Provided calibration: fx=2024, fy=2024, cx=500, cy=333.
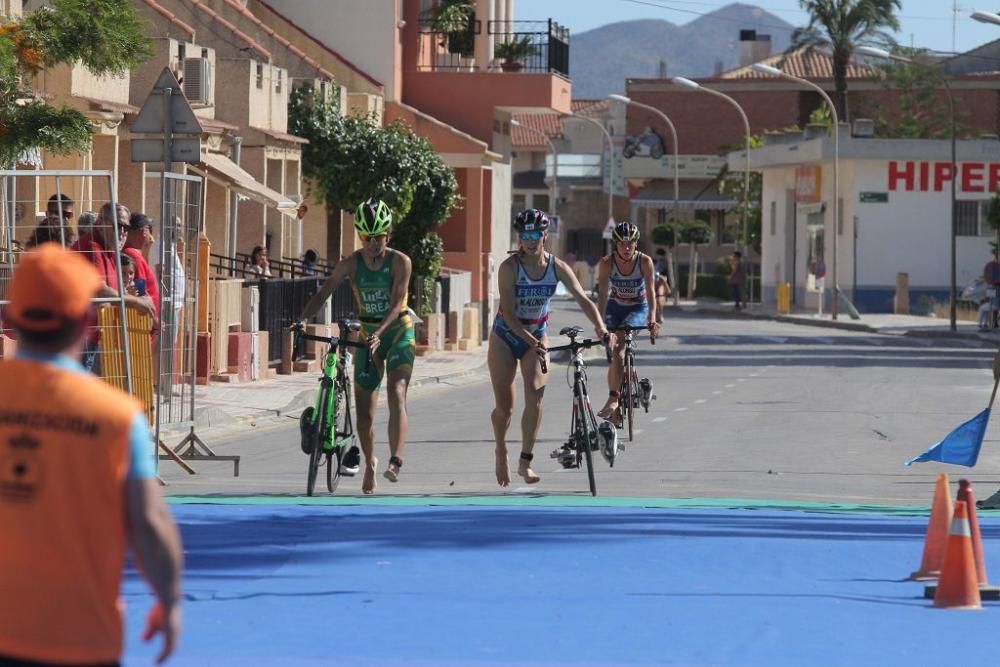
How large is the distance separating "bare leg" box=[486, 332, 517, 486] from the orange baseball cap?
351 inches

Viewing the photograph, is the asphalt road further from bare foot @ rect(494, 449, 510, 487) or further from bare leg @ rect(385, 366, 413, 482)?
bare leg @ rect(385, 366, 413, 482)

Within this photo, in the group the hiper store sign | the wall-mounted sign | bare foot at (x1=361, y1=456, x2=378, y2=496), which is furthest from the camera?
the wall-mounted sign

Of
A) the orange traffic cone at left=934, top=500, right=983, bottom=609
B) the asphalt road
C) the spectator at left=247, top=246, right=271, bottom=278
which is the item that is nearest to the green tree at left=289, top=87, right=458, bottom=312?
the asphalt road

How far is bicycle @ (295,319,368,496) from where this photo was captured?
13039 mm

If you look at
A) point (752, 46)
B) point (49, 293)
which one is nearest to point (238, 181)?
point (49, 293)

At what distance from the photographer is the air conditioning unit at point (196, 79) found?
31.0 m

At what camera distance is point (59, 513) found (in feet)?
15.0

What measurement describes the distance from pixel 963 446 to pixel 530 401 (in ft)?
9.41

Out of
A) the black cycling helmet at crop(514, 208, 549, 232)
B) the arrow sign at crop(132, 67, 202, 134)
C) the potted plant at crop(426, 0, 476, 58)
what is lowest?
the black cycling helmet at crop(514, 208, 549, 232)

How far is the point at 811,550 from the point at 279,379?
16651mm

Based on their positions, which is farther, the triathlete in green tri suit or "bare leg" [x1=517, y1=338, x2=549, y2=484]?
"bare leg" [x1=517, y1=338, x2=549, y2=484]

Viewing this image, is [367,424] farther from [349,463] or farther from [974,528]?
[974,528]

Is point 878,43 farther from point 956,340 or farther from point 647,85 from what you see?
point 956,340

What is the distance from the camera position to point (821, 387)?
27.5 m
